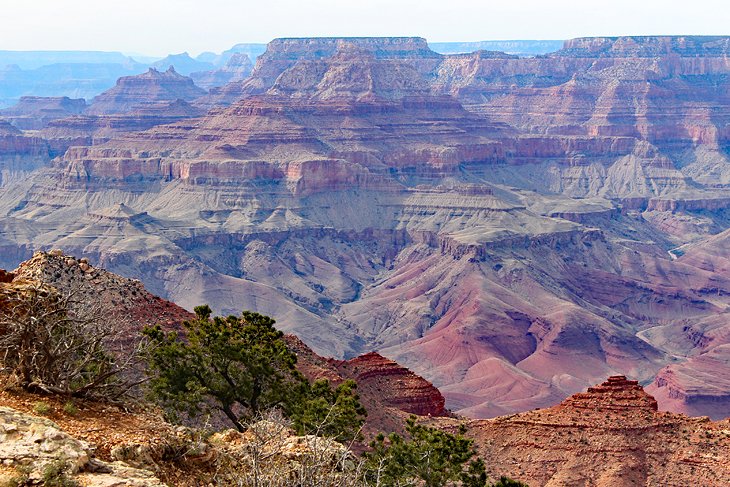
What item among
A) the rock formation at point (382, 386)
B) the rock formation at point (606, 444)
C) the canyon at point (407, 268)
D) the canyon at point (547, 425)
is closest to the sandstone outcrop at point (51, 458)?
the canyon at point (547, 425)

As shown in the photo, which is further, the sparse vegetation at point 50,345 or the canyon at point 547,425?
the canyon at point 547,425

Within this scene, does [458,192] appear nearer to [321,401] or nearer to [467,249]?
[467,249]

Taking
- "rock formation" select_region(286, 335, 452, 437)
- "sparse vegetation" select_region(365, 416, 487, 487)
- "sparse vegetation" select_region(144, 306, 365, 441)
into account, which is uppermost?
"sparse vegetation" select_region(144, 306, 365, 441)

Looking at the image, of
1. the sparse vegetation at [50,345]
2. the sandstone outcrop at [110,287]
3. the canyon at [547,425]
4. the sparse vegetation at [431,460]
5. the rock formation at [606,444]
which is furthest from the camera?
the rock formation at [606,444]

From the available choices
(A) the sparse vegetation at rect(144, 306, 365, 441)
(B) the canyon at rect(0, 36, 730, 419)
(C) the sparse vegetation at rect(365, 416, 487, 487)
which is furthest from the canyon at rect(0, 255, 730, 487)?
(B) the canyon at rect(0, 36, 730, 419)

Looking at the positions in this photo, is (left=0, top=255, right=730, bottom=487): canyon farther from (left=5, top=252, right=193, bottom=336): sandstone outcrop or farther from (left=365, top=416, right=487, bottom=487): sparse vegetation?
(left=365, top=416, right=487, bottom=487): sparse vegetation

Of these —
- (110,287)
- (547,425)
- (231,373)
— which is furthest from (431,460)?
(110,287)

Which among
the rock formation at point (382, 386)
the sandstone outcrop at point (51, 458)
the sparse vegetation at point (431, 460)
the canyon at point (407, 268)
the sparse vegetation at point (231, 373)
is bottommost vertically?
the canyon at point (407, 268)

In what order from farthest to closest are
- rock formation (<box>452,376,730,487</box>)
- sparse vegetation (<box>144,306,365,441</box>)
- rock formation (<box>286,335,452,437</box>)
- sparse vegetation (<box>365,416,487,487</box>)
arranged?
rock formation (<box>286,335,452,437</box>) < rock formation (<box>452,376,730,487</box>) < sparse vegetation (<box>144,306,365,441</box>) < sparse vegetation (<box>365,416,487,487</box>)

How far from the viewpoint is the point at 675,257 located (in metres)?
199

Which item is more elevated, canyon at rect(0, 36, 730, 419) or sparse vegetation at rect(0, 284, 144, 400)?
sparse vegetation at rect(0, 284, 144, 400)

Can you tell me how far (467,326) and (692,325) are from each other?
31.7m

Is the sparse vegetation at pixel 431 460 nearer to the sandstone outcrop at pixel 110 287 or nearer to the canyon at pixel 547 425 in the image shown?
the canyon at pixel 547 425

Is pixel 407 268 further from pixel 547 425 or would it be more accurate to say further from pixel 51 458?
pixel 51 458
